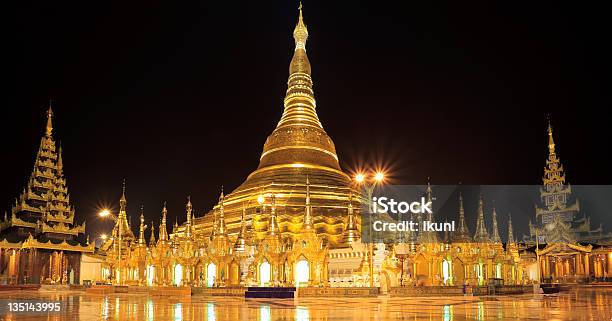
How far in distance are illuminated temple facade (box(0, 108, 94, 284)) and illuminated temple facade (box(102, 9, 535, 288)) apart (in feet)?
16.4

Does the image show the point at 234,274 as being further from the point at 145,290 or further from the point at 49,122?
Result: the point at 49,122

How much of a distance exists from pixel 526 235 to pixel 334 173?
1047 inches

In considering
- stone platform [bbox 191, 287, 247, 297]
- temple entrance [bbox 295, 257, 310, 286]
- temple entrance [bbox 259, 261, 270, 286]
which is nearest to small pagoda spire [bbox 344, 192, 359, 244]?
temple entrance [bbox 295, 257, 310, 286]

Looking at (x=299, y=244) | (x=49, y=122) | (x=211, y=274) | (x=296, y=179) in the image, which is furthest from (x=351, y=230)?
(x=49, y=122)

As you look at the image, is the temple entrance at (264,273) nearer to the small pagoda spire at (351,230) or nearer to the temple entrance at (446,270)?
the small pagoda spire at (351,230)

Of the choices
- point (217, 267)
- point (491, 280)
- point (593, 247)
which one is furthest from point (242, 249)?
point (593, 247)

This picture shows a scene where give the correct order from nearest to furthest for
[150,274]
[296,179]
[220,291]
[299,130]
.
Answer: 1. [220,291]
2. [150,274]
3. [296,179]
4. [299,130]

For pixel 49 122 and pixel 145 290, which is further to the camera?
pixel 49 122

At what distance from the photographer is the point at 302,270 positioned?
3033cm

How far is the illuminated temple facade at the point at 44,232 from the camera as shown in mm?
47531

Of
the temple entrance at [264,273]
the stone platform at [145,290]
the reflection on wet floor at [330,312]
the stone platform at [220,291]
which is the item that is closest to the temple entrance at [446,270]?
the temple entrance at [264,273]

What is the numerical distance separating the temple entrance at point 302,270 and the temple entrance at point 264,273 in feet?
5.46

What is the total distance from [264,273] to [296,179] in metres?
15.6

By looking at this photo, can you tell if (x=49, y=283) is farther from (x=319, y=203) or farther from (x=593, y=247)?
(x=593, y=247)
